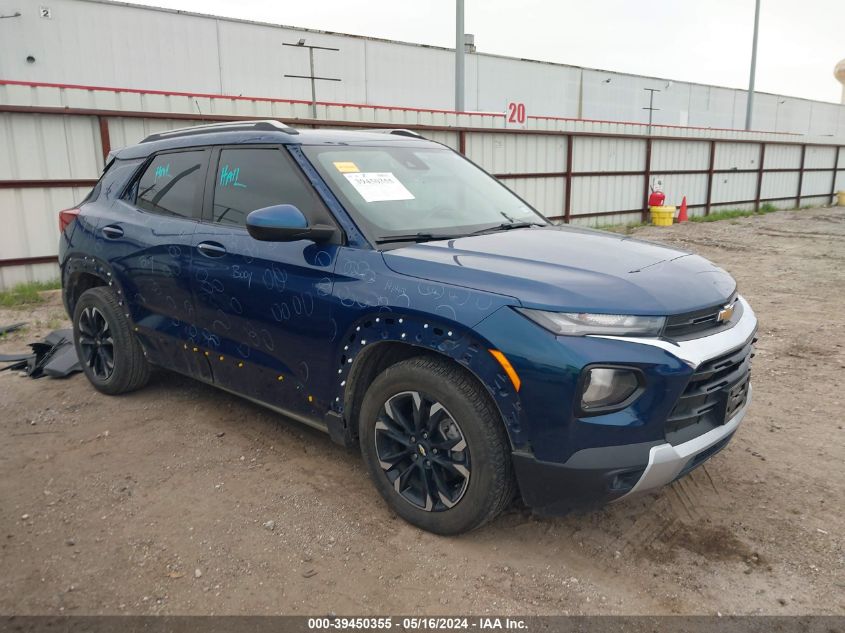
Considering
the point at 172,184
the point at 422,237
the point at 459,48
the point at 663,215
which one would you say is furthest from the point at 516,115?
the point at 422,237

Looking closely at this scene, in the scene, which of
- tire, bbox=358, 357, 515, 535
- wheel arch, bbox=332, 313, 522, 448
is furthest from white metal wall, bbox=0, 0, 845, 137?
tire, bbox=358, 357, 515, 535

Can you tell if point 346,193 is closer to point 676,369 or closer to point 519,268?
point 519,268

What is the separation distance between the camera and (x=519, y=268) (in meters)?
2.85

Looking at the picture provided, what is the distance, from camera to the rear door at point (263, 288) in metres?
3.30

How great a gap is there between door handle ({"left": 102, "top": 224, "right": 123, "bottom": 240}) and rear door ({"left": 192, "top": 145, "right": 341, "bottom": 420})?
0.88m

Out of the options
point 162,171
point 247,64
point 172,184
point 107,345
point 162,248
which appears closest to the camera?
point 162,248

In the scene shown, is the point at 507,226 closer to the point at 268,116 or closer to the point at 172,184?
the point at 172,184

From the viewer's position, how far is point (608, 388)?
100 inches

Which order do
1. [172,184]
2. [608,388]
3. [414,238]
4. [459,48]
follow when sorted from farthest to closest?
[459,48] → [172,184] → [414,238] → [608,388]

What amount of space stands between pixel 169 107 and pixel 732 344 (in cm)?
979

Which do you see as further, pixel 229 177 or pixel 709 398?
pixel 229 177

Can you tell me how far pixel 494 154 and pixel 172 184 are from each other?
38.2ft

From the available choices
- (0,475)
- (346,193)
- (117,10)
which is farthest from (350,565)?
(117,10)

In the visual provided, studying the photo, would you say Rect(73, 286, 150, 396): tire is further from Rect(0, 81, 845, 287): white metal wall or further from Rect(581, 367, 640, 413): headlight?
Rect(0, 81, 845, 287): white metal wall
